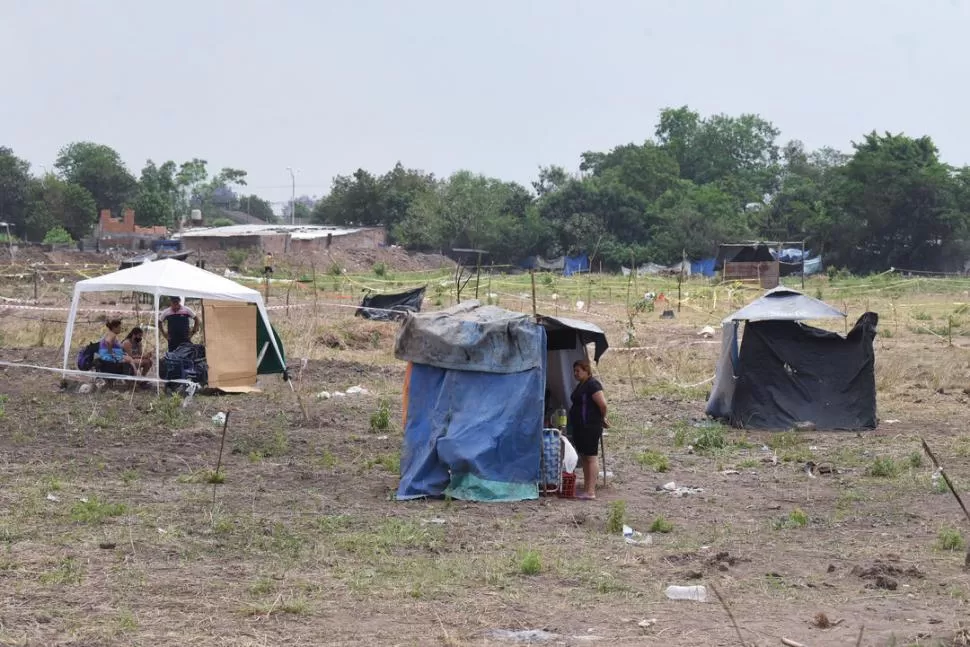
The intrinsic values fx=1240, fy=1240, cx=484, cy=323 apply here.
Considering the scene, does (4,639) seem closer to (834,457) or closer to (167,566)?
(167,566)

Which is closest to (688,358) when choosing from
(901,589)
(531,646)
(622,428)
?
(622,428)

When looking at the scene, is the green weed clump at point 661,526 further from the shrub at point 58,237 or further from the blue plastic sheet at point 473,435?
the shrub at point 58,237

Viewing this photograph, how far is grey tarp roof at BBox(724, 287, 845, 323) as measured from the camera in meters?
16.6

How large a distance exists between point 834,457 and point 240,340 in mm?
9348

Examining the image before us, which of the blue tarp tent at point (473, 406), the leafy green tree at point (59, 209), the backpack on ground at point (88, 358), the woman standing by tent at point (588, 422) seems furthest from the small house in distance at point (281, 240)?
the woman standing by tent at point (588, 422)

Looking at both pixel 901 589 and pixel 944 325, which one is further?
pixel 944 325

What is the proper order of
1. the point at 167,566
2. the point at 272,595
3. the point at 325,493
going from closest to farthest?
the point at 272,595, the point at 167,566, the point at 325,493

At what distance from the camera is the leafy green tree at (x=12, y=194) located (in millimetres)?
77562

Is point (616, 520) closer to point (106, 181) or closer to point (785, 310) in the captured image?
point (785, 310)

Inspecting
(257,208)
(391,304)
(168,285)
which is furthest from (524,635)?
(257,208)

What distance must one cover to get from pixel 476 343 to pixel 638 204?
62494 mm

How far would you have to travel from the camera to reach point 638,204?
73000 millimetres

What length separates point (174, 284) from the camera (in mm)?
Answer: 18438

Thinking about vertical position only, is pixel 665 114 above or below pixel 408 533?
above
